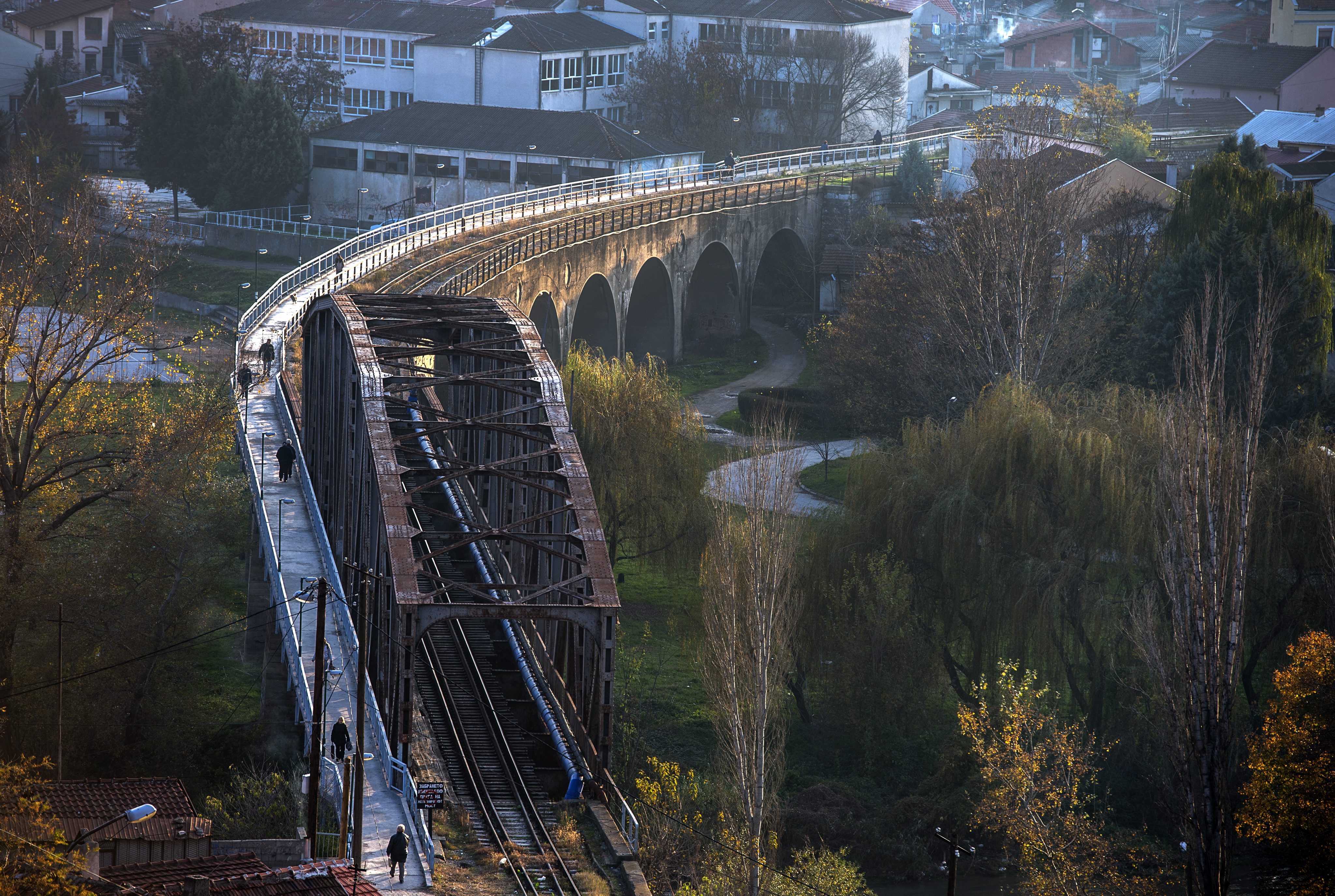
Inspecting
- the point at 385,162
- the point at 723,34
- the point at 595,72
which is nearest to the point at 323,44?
the point at 595,72

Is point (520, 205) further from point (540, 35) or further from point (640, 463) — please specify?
point (640, 463)

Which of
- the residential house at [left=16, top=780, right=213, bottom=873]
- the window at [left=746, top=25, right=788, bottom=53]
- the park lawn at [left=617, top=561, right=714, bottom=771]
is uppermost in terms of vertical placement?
the window at [left=746, top=25, right=788, bottom=53]

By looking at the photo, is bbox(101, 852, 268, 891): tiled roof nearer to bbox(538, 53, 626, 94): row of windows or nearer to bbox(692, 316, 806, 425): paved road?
bbox(692, 316, 806, 425): paved road

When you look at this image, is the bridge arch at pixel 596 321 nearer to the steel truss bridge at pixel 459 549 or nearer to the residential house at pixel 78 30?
the steel truss bridge at pixel 459 549

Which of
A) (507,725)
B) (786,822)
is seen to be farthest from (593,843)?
(786,822)

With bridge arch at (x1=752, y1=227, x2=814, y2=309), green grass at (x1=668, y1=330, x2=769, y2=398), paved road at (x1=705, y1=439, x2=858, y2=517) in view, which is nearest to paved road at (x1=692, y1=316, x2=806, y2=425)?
green grass at (x1=668, y1=330, x2=769, y2=398)

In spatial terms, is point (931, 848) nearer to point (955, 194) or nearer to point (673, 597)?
point (673, 597)

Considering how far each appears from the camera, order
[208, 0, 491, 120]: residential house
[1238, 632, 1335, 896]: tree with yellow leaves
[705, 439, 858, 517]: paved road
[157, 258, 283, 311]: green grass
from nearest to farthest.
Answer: [1238, 632, 1335, 896]: tree with yellow leaves < [705, 439, 858, 517]: paved road < [157, 258, 283, 311]: green grass < [208, 0, 491, 120]: residential house

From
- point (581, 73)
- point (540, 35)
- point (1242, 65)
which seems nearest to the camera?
point (540, 35)
